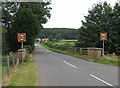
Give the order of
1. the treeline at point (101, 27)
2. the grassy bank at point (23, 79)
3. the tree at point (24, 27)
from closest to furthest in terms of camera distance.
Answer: the grassy bank at point (23, 79)
the treeline at point (101, 27)
the tree at point (24, 27)

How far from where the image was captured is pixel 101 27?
5094cm

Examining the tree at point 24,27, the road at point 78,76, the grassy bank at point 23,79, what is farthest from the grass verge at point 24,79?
the tree at point 24,27

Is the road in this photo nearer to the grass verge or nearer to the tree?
the grass verge

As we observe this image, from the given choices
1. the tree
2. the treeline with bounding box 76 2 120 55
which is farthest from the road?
the tree

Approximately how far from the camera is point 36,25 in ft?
172

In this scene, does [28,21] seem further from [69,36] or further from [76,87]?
[69,36]

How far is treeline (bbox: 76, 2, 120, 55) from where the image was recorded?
48.7 m

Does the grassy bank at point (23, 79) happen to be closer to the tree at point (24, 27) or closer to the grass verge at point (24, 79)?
the grass verge at point (24, 79)

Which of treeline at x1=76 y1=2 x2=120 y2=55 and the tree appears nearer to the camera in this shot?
treeline at x1=76 y1=2 x2=120 y2=55

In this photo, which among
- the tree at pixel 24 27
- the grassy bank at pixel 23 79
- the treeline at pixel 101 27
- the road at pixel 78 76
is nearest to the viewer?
the grassy bank at pixel 23 79

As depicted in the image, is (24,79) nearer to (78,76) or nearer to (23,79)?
(23,79)

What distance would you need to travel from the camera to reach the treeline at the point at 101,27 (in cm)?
4869

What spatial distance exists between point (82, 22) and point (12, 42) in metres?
14.1

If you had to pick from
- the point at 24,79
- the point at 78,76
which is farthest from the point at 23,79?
the point at 78,76
